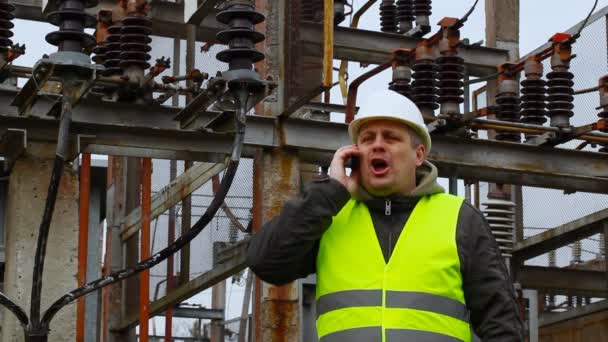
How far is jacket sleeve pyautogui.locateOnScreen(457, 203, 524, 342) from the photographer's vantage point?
457 cm

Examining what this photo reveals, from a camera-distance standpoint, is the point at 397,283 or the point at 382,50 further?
the point at 382,50

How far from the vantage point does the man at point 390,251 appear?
457 centimetres

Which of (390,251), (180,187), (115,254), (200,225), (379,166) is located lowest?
(390,251)

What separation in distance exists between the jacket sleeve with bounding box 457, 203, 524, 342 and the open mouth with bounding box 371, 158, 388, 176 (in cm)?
33

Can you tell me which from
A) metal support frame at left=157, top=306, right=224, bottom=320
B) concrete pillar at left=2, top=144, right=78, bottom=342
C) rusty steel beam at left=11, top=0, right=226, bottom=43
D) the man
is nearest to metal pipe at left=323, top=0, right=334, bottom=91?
concrete pillar at left=2, top=144, right=78, bottom=342

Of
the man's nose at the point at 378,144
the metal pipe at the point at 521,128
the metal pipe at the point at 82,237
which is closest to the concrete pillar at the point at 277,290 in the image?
the metal pipe at the point at 82,237

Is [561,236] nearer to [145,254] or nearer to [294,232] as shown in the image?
[145,254]

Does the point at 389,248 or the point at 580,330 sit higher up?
the point at 580,330

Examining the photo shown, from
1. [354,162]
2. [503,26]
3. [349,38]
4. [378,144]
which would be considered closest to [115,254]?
[349,38]

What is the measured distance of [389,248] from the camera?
4730mm

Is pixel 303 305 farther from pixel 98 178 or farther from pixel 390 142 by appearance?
pixel 98 178

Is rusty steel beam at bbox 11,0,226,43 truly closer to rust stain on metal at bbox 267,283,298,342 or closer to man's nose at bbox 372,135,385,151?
rust stain on metal at bbox 267,283,298,342

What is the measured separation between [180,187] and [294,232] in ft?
27.9

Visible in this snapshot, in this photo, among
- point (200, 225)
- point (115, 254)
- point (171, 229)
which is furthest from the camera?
point (115, 254)
